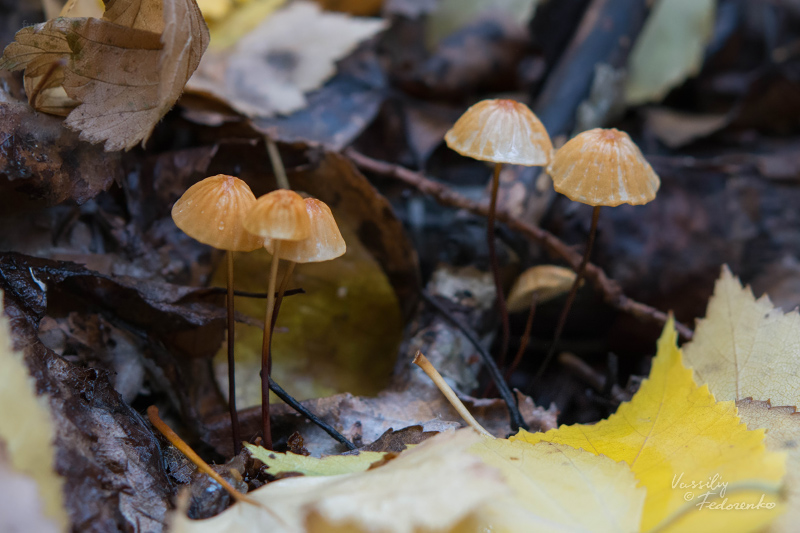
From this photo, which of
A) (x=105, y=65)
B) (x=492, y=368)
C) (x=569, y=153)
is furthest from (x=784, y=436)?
(x=105, y=65)

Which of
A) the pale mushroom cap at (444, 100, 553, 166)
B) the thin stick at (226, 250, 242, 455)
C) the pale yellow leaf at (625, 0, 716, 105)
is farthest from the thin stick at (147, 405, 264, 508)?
the pale yellow leaf at (625, 0, 716, 105)

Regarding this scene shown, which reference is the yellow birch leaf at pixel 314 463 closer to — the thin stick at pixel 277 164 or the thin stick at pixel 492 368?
the thin stick at pixel 492 368

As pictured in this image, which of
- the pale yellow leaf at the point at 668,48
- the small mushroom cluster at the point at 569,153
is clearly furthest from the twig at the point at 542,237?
the pale yellow leaf at the point at 668,48

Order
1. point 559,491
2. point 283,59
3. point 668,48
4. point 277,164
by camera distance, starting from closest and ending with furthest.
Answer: point 559,491 → point 277,164 → point 283,59 → point 668,48

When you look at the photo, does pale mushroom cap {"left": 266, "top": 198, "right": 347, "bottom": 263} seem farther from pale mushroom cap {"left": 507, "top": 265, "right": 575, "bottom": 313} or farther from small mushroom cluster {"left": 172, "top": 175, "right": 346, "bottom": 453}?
pale mushroom cap {"left": 507, "top": 265, "right": 575, "bottom": 313}

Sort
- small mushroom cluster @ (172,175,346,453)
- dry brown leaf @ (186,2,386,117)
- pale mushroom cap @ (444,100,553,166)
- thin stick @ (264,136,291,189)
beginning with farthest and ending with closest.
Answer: dry brown leaf @ (186,2,386,117) < thin stick @ (264,136,291,189) < pale mushroom cap @ (444,100,553,166) < small mushroom cluster @ (172,175,346,453)

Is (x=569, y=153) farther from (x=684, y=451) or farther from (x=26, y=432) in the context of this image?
(x=26, y=432)
